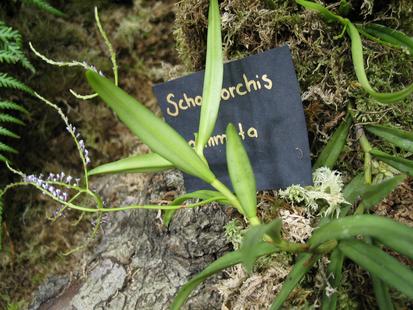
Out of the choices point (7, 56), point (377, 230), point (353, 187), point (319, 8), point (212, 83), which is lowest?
point (377, 230)

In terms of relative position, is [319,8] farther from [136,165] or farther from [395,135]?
[136,165]

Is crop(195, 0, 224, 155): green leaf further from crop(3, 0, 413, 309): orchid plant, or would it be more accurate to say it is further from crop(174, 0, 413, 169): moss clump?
crop(174, 0, 413, 169): moss clump

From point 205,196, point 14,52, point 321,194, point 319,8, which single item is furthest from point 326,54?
point 14,52

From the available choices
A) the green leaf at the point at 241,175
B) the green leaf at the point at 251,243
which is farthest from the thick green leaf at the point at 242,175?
the green leaf at the point at 251,243

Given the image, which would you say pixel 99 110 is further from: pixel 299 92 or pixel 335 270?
pixel 335 270

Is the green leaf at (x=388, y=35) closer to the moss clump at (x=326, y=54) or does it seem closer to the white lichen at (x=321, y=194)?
the moss clump at (x=326, y=54)

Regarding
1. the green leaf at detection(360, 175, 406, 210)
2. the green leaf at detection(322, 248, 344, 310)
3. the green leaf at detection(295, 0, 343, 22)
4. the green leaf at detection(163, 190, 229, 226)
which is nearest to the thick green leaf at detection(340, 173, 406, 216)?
the green leaf at detection(360, 175, 406, 210)
